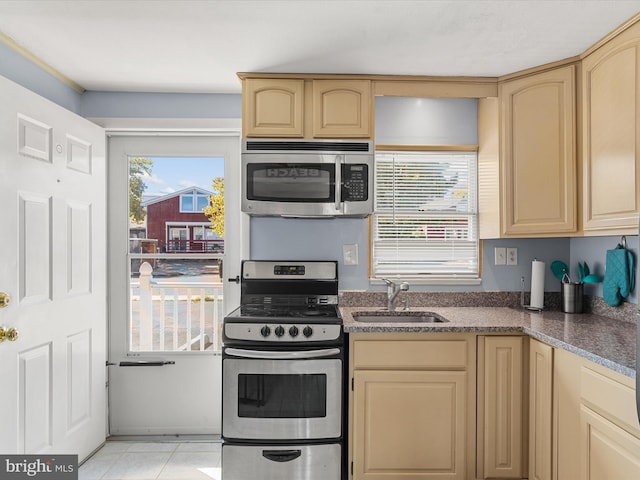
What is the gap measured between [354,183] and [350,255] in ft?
1.75

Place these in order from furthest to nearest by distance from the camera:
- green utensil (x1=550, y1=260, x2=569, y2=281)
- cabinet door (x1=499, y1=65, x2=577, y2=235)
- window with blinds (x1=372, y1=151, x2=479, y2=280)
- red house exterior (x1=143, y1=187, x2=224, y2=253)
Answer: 1. red house exterior (x1=143, y1=187, x2=224, y2=253)
2. window with blinds (x1=372, y1=151, x2=479, y2=280)
3. green utensil (x1=550, y1=260, x2=569, y2=281)
4. cabinet door (x1=499, y1=65, x2=577, y2=235)

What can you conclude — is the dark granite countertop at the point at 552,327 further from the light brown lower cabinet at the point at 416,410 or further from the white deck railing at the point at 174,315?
the white deck railing at the point at 174,315

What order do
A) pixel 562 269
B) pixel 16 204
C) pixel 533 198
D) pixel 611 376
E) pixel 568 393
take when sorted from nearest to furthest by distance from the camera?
pixel 611 376, pixel 568 393, pixel 16 204, pixel 533 198, pixel 562 269

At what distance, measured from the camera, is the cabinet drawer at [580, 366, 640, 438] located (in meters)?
1.36

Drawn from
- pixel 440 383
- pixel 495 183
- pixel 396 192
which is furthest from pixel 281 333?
pixel 495 183

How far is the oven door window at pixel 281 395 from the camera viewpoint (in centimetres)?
210

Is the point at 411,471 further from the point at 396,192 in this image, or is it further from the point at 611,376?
the point at 396,192

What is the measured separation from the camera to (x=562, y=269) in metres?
2.64

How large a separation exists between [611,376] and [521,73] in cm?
167

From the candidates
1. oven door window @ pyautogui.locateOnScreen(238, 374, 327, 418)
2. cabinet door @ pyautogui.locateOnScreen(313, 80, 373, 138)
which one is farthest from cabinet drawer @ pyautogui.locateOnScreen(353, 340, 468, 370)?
cabinet door @ pyautogui.locateOnScreen(313, 80, 373, 138)

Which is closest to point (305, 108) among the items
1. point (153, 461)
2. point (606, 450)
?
point (606, 450)

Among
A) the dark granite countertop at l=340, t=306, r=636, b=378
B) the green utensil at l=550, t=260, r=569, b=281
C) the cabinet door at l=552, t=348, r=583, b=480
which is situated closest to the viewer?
the dark granite countertop at l=340, t=306, r=636, b=378

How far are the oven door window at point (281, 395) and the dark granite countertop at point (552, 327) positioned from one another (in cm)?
34

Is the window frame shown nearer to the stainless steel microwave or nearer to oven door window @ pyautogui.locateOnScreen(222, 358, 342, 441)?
the stainless steel microwave
